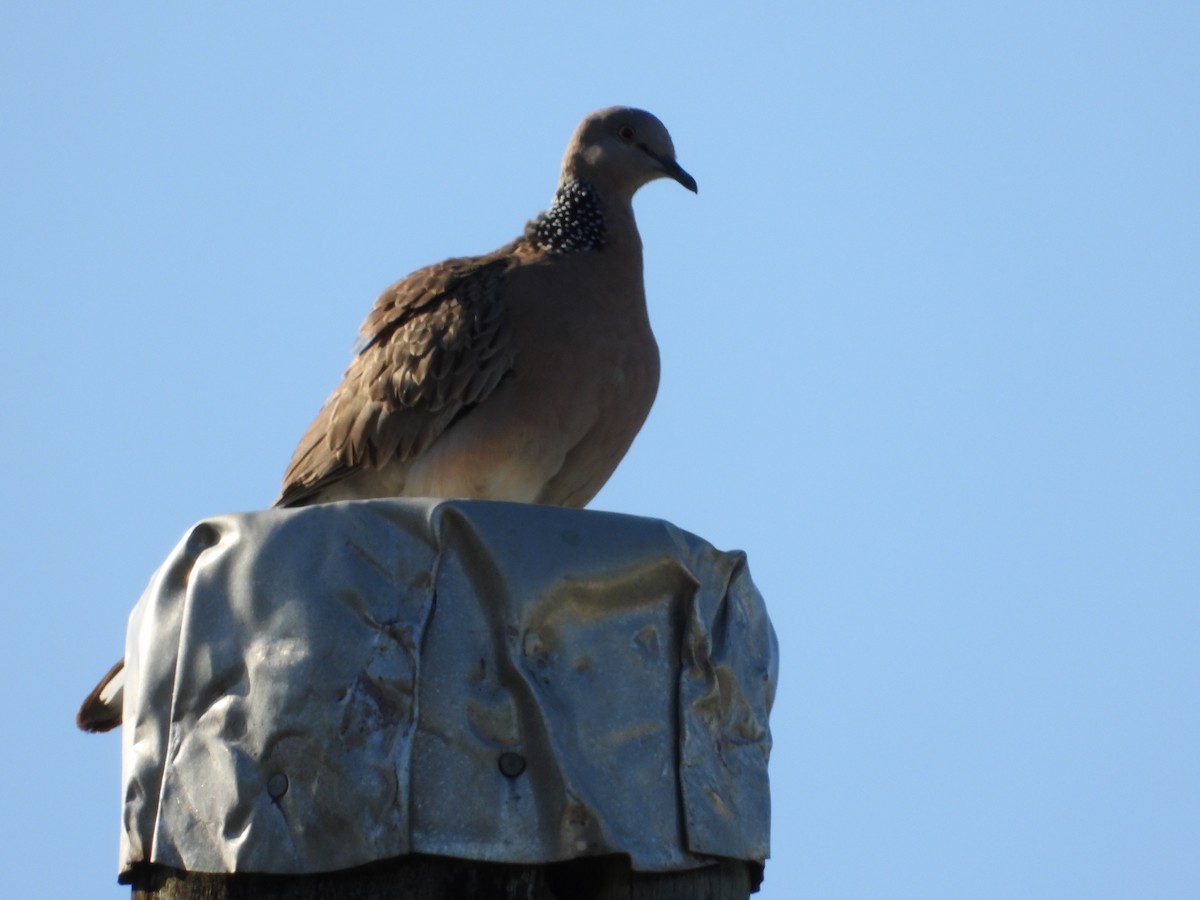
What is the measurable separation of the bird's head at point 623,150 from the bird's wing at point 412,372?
0.55 metres

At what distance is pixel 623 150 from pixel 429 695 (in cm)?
450

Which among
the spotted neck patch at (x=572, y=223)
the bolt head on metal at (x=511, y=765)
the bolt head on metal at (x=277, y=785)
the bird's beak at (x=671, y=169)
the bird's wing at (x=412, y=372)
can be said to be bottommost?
the bolt head on metal at (x=277, y=785)

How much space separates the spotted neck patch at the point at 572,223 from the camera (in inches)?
282

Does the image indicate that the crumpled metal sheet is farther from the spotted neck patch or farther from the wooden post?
the spotted neck patch

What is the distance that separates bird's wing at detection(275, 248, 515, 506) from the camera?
667cm

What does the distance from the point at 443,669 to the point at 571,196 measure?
427 cm

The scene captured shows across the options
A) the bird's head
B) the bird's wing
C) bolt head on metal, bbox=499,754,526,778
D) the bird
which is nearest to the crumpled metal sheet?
bolt head on metal, bbox=499,754,526,778

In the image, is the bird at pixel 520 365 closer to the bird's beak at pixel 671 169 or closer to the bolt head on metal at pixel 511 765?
the bird's beak at pixel 671 169

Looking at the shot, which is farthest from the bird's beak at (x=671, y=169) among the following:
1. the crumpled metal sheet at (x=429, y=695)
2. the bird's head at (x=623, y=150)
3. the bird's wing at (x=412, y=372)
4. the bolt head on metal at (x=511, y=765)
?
the bolt head on metal at (x=511, y=765)

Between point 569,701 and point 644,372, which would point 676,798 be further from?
point 644,372

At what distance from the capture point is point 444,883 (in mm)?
3268

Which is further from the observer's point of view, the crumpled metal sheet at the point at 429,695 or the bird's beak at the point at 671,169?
the bird's beak at the point at 671,169

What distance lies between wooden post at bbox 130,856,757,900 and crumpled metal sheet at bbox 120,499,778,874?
0.13 feet

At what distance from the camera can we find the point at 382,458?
22.3 ft
